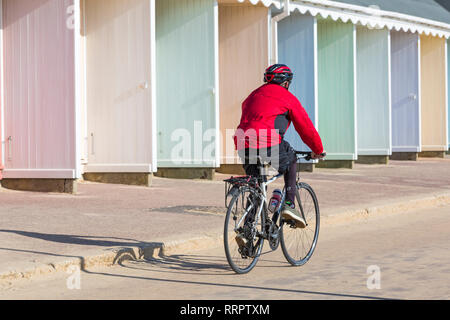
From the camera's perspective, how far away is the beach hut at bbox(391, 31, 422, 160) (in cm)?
2456

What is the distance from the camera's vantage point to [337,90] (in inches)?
845

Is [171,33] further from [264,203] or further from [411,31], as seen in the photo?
[264,203]

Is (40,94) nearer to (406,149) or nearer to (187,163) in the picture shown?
(187,163)

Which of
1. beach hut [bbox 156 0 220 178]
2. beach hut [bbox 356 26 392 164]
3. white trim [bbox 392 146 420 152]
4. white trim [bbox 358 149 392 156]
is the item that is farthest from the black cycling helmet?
white trim [bbox 392 146 420 152]

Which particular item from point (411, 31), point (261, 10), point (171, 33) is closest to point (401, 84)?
point (411, 31)

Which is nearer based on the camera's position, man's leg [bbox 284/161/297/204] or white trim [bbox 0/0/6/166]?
man's leg [bbox 284/161/297/204]

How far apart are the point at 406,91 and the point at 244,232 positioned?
18.2 meters

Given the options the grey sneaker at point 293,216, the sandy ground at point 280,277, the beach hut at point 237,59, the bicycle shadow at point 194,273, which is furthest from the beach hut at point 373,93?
the grey sneaker at point 293,216

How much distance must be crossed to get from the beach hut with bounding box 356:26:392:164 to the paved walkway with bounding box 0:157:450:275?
4.64 metres

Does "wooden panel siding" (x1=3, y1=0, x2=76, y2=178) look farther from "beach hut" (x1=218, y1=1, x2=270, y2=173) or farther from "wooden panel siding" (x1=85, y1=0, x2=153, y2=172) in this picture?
"beach hut" (x1=218, y1=1, x2=270, y2=173)

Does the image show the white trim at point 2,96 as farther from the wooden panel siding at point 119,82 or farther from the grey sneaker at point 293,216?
the grey sneaker at point 293,216

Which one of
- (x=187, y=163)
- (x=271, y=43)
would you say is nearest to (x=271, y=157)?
(x=187, y=163)

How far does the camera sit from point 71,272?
7445mm

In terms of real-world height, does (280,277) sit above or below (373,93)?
below
